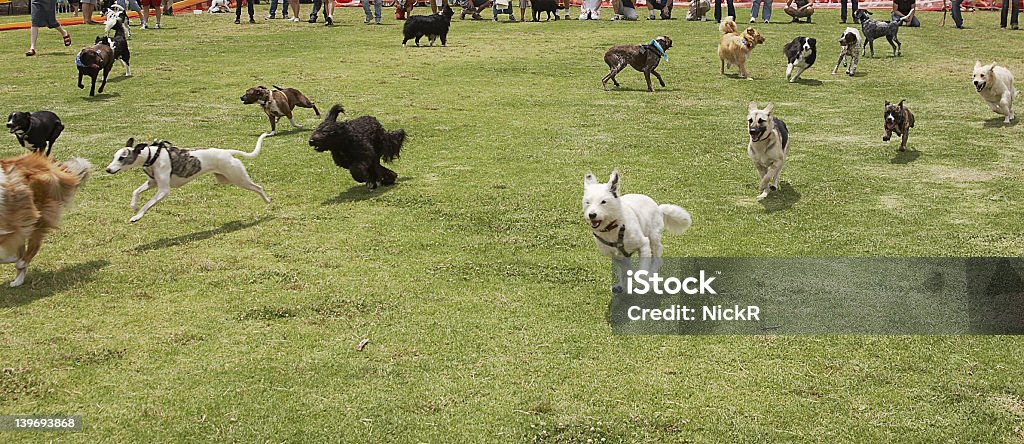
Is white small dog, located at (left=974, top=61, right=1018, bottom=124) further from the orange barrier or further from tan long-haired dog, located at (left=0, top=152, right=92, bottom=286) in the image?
the orange barrier

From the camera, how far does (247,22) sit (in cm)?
2908

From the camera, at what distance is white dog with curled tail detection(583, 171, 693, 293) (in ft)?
20.1

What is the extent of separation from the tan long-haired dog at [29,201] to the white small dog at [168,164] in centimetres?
90

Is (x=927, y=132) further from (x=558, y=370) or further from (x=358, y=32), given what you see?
(x=358, y=32)

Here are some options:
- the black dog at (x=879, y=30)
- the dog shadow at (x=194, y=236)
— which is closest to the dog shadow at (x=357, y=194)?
the dog shadow at (x=194, y=236)

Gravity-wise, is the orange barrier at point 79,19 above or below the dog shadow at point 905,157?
above

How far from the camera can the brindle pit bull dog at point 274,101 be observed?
1357cm

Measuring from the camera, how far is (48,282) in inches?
311

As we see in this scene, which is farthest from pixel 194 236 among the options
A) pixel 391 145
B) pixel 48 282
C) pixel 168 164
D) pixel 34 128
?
pixel 34 128

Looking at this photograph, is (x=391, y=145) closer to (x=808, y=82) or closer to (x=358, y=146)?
(x=358, y=146)

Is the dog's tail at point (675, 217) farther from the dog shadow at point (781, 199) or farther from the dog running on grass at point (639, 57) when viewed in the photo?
the dog running on grass at point (639, 57)

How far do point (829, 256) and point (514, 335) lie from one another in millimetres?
3123

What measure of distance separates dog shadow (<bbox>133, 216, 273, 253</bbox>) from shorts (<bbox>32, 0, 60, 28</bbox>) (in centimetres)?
1404

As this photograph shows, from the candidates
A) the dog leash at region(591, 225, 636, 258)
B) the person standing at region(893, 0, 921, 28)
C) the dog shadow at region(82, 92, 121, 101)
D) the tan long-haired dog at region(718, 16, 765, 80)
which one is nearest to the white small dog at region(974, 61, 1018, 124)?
Answer: the tan long-haired dog at region(718, 16, 765, 80)
